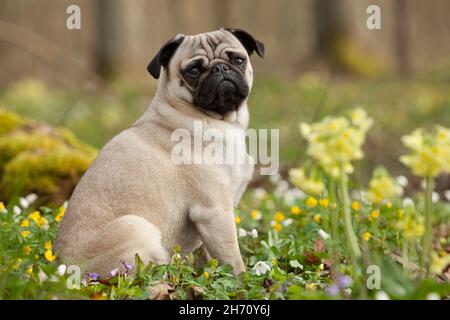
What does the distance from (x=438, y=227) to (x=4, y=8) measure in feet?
54.2

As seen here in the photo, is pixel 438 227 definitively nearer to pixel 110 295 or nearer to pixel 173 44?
pixel 173 44

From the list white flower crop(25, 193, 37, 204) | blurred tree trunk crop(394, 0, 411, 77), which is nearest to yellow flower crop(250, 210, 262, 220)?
white flower crop(25, 193, 37, 204)

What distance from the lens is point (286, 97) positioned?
13.1 metres

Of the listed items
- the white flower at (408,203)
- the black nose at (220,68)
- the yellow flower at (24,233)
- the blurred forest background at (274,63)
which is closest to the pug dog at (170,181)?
the black nose at (220,68)

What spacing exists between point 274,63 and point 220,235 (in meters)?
14.4

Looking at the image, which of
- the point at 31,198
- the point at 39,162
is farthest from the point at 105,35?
the point at 31,198

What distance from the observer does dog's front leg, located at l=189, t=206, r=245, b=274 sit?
4418 mm

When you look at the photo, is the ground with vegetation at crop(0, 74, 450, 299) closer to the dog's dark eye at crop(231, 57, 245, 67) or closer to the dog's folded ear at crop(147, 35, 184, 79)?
the dog's dark eye at crop(231, 57, 245, 67)

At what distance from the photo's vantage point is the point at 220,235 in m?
4.44

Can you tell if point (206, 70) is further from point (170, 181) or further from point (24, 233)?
point (24, 233)

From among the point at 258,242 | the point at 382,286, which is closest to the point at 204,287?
the point at 382,286

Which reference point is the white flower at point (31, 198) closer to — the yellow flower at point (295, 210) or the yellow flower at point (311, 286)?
the yellow flower at point (295, 210)

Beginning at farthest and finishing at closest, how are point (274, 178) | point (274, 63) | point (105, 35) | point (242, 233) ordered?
point (274, 63) → point (105, 35) → point (274, 178) → point (242, 233)

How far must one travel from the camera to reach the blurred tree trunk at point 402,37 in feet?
50.6
